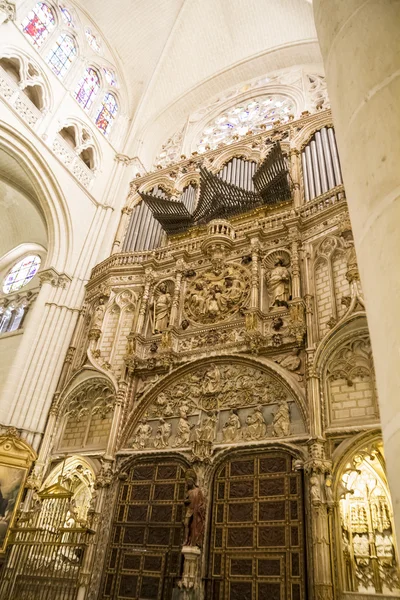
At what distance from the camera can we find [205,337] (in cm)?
1120

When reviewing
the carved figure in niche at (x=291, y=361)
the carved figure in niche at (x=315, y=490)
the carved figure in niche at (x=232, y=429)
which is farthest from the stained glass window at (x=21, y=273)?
the carved figure in niche at (x=315, y=490)

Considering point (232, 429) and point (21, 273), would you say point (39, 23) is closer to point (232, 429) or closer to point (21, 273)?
point (21, 273)

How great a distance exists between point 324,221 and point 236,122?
434 inches

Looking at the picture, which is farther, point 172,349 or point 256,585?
point 172,349

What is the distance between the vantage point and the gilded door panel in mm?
8547

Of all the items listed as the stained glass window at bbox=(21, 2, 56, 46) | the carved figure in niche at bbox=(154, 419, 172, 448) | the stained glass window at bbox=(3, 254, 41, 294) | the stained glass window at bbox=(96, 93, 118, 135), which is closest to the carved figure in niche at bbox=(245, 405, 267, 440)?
the carved figure in niche at bbox=(154, 419, 172, 448)

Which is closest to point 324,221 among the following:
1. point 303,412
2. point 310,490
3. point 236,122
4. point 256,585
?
point 303,412

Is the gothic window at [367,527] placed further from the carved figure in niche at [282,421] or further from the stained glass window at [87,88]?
the stained glass window at [87,88]

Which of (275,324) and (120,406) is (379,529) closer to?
(275,324)

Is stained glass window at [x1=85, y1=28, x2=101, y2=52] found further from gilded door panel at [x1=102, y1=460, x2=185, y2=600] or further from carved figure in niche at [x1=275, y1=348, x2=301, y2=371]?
gilded door panel at [x1=102, y1=460, x2=185, y2=600]

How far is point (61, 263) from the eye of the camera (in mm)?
14898

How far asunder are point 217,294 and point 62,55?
13.2 metres

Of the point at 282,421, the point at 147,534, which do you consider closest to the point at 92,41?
the point at 282,421

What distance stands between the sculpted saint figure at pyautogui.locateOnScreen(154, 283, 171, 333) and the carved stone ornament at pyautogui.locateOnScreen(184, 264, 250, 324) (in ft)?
2.02
